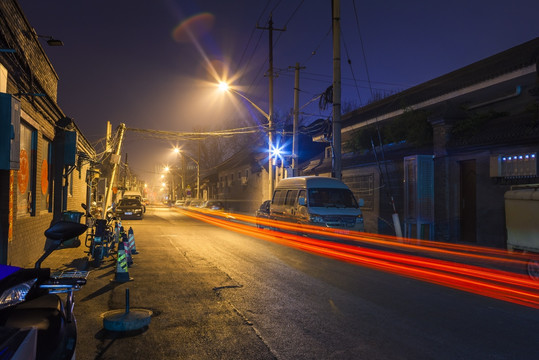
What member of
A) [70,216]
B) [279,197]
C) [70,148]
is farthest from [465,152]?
[70,148]

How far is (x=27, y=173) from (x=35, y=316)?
10871 mm

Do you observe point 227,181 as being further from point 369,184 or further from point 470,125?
point 470,125

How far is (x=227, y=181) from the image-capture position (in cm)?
5903

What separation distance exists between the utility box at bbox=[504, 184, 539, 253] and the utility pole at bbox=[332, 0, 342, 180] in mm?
8289

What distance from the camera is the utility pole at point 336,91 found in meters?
19.1

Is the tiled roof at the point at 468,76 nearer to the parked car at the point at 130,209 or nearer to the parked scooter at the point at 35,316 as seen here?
the parked scooter at the point at 35,316

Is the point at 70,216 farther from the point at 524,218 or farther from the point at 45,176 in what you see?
the point at 524,218

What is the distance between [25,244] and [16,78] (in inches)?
165

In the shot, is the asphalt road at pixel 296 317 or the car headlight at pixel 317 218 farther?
the car headlight at pixel 317 218

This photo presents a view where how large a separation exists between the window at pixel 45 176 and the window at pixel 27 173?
967 millimetres

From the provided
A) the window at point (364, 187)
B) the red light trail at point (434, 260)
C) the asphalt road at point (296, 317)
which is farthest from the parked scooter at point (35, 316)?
the window at point (364, 187)

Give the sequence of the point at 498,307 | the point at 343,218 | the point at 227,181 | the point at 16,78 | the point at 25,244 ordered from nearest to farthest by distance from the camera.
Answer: the point at 498,307, the point at 16,78, the point at 25,244, the point at 343,218, the point at 227,181

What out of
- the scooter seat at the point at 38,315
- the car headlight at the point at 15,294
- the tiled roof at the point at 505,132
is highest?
the tiled roof at the point at 505,132

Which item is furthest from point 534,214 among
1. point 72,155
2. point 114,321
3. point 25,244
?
point 72,155
